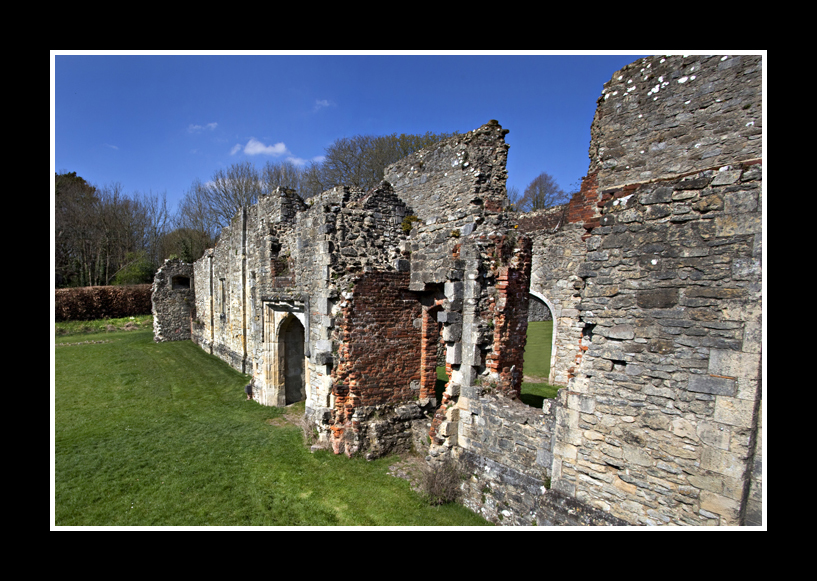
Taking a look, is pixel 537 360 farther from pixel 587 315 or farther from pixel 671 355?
pixel 671 355

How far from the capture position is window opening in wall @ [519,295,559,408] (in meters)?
11.7

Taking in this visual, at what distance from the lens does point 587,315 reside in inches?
177

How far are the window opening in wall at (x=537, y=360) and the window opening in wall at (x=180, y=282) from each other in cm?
2131

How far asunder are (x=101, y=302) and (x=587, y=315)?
32595 mm

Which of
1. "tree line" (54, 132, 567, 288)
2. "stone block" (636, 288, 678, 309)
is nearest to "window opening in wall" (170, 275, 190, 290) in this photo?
"tree line" (54, 132, 567, 288)

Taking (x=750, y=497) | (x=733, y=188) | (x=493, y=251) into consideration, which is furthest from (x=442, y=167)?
(x=750, y=497)

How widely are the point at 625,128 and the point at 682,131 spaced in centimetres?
75

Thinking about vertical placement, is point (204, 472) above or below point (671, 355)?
below

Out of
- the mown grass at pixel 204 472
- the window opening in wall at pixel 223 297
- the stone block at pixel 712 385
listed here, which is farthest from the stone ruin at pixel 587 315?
the window opening in wall at pixel 223 297

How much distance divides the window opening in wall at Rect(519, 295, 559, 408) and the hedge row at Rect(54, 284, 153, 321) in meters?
27.8

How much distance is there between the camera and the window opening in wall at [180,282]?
24562 millimetres

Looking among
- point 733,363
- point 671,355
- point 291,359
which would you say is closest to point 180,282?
point 291,359

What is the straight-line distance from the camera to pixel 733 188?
11.8 feet

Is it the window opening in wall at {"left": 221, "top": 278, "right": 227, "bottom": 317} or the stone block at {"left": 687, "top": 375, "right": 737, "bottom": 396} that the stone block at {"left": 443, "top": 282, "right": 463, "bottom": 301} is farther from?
the window opening in wall at {"left": 221, "top": 278, "right": 227, "bottom": 317}
